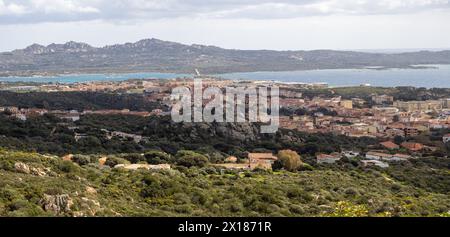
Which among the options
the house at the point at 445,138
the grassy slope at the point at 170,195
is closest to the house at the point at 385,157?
the house at the point at 445,138

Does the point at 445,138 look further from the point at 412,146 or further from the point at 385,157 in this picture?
the point at 385,157

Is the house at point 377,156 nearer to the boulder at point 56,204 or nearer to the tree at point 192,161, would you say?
the tree at point 192,161

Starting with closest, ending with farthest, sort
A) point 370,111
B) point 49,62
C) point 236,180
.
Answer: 1. point 236,180
2. point 370,111
3. point 49,62

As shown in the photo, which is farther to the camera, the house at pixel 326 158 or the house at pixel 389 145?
the house at pixel 389 145

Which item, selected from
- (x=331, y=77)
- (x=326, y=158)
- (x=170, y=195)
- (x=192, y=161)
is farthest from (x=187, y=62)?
(x=170, y=195)

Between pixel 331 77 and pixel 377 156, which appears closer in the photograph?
pixel 377 156

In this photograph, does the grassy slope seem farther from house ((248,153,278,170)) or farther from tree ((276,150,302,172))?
house ((248,153,278,170))
